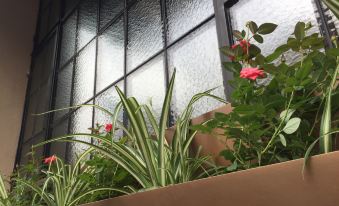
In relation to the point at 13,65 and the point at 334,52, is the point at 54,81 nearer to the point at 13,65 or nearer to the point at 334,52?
the point at 13,65

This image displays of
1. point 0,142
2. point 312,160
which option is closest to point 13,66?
point 0,142

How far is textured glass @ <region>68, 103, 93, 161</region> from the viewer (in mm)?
1952

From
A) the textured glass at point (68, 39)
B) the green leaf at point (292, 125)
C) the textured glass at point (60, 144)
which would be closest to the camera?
the green leaf at point (292, 125)

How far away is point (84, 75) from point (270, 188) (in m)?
1.99

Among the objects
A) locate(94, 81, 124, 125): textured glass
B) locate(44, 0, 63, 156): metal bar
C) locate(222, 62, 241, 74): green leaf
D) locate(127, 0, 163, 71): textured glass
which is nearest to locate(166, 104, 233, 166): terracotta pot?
locate(222, 62, 241, 74): green leaf

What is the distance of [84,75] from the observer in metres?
2.27

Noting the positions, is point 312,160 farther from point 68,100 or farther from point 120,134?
point 68,100

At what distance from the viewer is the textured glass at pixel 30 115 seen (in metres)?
2.89

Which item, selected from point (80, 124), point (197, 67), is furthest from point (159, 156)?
point (80, 124)

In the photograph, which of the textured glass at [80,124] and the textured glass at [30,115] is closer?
the textured glass at [80,124]

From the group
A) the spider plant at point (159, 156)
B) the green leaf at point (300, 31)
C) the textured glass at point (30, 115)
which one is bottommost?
the spider plant at point (159, 156)

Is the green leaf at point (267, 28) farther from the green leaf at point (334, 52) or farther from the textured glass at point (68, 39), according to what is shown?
the textured glass at point (68, 39)

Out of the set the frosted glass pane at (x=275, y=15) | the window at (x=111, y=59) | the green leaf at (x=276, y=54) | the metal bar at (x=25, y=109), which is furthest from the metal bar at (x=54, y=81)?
the green leaf at (x=276, y=54)

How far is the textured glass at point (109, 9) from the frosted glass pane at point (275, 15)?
3.43 feet
